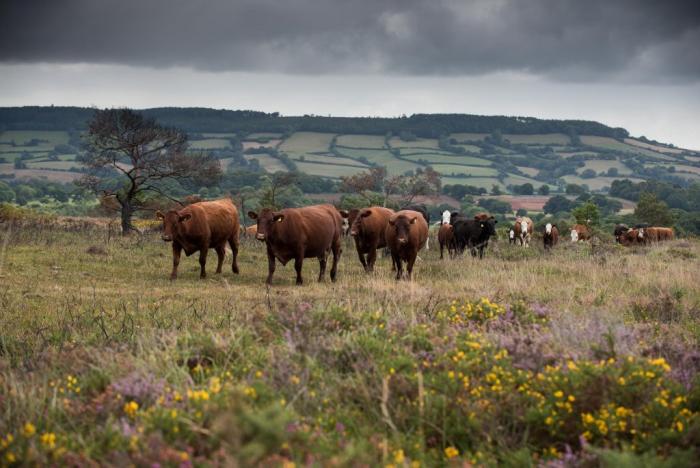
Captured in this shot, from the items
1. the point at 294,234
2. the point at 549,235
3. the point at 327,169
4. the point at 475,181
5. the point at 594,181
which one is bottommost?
the point at 475,181

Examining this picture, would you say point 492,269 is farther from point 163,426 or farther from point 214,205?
point 163,426

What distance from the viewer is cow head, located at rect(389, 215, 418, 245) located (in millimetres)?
20031

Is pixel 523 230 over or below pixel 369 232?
below

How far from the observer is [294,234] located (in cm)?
1972

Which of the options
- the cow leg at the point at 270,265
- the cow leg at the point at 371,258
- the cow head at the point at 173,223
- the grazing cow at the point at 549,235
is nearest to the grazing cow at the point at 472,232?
the cow leg at the point at 371,258

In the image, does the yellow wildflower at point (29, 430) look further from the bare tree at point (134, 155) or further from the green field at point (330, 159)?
the green field at point (330, 159)

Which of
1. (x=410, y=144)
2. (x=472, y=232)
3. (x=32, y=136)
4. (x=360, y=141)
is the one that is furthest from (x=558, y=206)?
(x=32, y=136)

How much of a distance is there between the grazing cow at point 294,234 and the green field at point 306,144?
498 ft

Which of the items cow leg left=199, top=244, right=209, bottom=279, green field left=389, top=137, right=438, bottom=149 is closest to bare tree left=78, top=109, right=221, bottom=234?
cow leg left=199, top=244, right=209, bottom=279

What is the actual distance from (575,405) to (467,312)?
387 cm

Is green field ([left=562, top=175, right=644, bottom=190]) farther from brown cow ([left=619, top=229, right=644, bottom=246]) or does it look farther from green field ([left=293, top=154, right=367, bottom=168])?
brown cow ([left=619, top=229, right=644, bottom=246])

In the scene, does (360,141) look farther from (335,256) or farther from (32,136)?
(335,256)

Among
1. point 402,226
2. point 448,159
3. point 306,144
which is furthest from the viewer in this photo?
point 306,144

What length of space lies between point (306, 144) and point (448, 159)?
3508 centimetres
